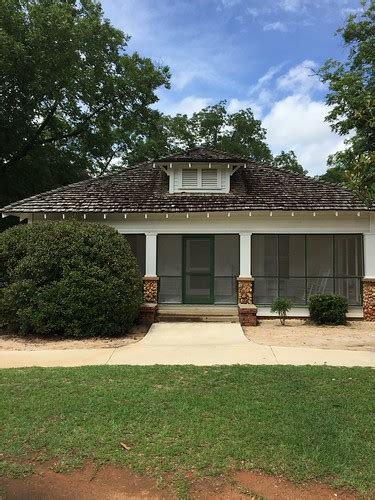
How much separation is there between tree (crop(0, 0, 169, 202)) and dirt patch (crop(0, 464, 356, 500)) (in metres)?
16.4

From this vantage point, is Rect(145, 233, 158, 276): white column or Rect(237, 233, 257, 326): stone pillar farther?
Rect(145, 233, 158, 276): white column

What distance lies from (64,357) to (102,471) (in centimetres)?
450

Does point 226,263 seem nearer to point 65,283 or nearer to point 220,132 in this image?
point 65,283

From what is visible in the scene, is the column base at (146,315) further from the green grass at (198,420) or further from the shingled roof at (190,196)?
the green grass at (198,420)

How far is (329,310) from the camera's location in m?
12.0

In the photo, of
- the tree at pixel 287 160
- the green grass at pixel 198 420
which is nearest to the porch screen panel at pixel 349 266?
the green grass at pixel 198 420

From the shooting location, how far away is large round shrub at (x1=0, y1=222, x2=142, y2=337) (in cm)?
980

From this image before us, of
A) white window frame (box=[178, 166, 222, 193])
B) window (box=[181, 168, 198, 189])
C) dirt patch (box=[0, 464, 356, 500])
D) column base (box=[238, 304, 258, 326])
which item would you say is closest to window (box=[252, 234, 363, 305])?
column base (box=[238, 304, 258, 326])

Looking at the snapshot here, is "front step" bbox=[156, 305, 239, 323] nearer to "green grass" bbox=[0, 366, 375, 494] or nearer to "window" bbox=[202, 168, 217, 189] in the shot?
"window" bbox=[202, 168, 217, 189]

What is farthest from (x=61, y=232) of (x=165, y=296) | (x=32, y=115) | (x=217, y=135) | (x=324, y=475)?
(x=217, y=135)

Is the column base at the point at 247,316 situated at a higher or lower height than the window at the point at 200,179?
lower

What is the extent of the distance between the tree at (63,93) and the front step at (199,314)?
35.9ft

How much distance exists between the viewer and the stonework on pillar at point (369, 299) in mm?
12727

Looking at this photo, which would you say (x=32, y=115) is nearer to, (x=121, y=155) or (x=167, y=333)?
(x=121, y=155)
